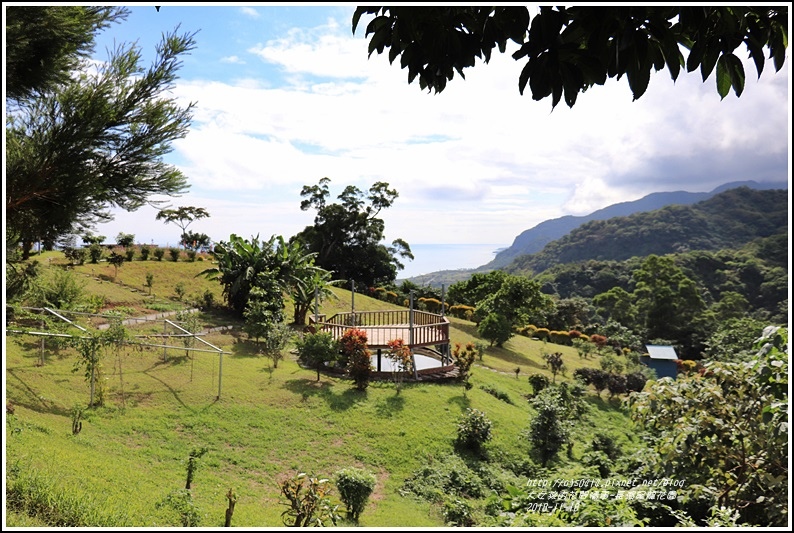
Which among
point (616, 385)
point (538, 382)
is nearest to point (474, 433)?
point (538, 382)

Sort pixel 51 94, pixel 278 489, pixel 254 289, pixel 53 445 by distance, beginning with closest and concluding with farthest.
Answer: pixel 51 94
pixel 53 445
pixel 278 489
pixel 254 289

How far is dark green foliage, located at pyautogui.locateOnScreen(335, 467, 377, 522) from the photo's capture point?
5254 millimetres

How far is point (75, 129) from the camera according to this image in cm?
375

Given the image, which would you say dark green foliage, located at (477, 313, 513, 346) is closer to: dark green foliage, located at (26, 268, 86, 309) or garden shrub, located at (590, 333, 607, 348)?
garden shrub, located at (590, 333, 607, 348)

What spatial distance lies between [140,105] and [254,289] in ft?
33.5

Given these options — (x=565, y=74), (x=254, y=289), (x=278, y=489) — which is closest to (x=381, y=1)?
(x=565, y=74)

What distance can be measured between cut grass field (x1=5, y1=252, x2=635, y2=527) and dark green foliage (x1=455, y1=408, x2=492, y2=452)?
25 centimetres

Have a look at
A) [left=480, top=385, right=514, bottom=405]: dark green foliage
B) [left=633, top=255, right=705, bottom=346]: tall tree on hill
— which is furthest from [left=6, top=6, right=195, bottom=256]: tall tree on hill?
[left=633, top=255, right=705, bottom=346]: tall tree on hill

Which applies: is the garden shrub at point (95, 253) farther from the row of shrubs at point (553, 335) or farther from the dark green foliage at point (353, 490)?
the row of shrubs at point (553, 335)

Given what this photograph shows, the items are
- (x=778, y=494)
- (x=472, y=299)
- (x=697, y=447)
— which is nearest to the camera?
(x=778, y=494)

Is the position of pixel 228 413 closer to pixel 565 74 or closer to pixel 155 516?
pixel 155 516

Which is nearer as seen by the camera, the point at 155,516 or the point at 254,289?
the point at 155,516

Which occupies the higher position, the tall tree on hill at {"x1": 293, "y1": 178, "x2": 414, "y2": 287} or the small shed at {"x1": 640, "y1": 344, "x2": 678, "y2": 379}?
the tall tree on hill at {"x1": 293, "y1": 178, "x2": 414, "y2": 287}

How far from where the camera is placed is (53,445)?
5.32 m
